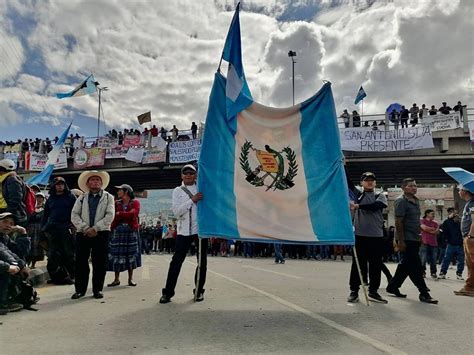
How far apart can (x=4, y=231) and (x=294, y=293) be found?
13.8ft

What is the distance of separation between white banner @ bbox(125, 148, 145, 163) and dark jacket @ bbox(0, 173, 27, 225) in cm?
2109

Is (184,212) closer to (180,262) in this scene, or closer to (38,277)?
(180,262)

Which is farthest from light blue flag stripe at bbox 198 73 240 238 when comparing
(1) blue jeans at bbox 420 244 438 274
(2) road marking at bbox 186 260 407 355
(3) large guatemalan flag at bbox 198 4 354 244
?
(1) blue jeans at bbox 420 244 438 274

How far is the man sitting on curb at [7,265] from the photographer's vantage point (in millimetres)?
5164

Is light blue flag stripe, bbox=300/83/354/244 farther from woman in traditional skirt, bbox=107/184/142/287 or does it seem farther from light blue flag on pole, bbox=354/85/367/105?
light blue flag on pole, bbox=354/85/367/105

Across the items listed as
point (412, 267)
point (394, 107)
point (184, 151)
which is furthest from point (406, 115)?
point (412, 267)

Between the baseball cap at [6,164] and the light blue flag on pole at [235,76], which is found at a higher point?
the light blue flag on pole at [235,76]

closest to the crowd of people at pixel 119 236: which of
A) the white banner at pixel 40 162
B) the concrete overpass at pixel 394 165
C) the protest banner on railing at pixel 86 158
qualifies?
the concrete overpass at pixel 394 165

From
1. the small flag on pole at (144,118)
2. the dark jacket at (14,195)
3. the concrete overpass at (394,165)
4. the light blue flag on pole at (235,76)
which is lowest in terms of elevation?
the dark jacket at (14,195)

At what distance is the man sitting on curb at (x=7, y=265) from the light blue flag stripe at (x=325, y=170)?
3731mm

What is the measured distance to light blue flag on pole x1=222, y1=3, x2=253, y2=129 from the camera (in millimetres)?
6008

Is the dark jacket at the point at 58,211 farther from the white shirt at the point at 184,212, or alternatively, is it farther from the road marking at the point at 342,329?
the road marking at the point at 342,329

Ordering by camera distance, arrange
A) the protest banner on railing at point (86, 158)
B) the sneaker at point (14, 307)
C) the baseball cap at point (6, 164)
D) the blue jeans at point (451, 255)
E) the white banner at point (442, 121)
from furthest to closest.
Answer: the protest banner on railing at point (86, 158) → the white banner at point (442, 121) → the blue jeans at point (451, 255) → the baseball cap at point (6, 164) → the sneaker at point (14, 307)

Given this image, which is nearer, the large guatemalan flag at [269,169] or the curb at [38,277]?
the large guatemalan flag at [269,169]
